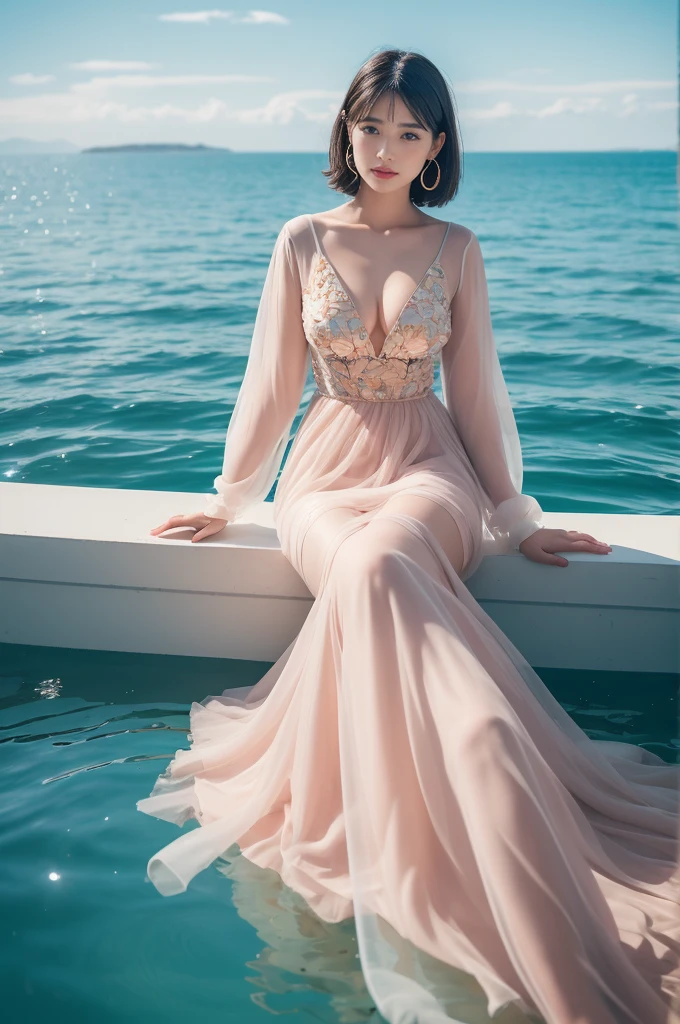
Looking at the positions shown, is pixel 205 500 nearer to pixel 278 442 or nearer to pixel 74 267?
pixel 278 442

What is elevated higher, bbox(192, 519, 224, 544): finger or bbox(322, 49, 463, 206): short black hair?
bbox(322, 49, 463, 206): short black hair

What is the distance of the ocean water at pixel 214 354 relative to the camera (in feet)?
16.1

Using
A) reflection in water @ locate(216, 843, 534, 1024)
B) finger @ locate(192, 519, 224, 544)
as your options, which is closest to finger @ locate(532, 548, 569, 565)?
finger @ locate(192, 519, 224, 544)

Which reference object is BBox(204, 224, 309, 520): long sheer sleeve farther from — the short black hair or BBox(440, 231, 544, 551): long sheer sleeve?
BBox(440, 231, 544, 551): long sheer sleeve

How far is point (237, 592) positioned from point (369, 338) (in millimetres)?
841

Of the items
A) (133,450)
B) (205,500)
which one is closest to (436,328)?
(205,500)

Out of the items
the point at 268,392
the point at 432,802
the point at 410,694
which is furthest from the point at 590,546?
the point at 432,802

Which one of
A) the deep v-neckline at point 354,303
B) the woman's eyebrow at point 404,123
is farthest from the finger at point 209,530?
the woman's eyebrow at point 404,123

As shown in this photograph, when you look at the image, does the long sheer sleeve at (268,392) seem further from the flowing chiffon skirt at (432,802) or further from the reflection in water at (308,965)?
the reflection in water at (308,965)

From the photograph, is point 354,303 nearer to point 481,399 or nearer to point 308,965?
point 481,399

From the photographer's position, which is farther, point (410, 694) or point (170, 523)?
point (170, 523)

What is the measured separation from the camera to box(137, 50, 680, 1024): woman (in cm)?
171

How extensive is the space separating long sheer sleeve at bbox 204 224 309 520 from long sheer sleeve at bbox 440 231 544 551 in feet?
1.45

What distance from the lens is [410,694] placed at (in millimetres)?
1938
